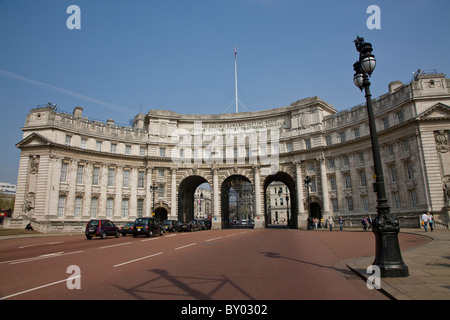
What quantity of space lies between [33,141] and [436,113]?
172ft

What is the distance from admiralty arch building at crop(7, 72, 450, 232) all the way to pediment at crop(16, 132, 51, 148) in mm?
164

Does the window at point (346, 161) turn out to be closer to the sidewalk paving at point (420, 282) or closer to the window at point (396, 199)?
the window at point (396, 199)

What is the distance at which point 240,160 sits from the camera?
52.7 m

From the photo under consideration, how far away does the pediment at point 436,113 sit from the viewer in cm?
3472

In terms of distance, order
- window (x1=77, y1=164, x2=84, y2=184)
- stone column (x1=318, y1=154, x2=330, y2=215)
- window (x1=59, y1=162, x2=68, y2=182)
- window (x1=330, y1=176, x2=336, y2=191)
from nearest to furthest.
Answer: window (x1=59, y1=162, x2=68, y2=182)
window (x1=77, y1=164, x2=84, y2=184)
stone column (x1=318, y1=154, x2=330, y2=215)
window (x1=330, y1=176, x2=336, y2=191)

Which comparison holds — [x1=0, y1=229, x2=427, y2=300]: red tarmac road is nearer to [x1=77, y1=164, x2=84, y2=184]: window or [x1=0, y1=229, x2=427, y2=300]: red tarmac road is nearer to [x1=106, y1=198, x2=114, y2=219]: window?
[x1=77, y1=164, x2=84, y2=184]: window

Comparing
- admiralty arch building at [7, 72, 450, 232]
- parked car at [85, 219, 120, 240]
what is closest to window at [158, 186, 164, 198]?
admiralty arch building at [7, 72, 450, 232]

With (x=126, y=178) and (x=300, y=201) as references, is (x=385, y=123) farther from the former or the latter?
(x=126, y=178)

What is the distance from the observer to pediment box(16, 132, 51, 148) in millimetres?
41344

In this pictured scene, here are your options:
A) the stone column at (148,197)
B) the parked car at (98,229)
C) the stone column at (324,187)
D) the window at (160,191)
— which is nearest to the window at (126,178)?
the stone column at (148,197)

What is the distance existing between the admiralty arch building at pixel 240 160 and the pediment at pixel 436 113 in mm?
100
